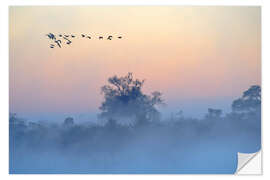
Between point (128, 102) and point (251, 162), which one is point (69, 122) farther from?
point (251, 162)

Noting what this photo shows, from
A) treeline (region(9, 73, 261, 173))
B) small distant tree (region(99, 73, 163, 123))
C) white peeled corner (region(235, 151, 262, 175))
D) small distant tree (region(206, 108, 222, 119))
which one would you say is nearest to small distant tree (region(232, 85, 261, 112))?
treeline (region(9, 73, 261, 173))

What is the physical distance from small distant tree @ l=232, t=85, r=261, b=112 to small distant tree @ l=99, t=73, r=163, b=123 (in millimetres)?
→ 945

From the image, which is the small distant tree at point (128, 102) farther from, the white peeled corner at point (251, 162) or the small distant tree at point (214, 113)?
the white peeled corner at point (251, 162)

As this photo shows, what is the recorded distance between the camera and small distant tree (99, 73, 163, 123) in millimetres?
4816

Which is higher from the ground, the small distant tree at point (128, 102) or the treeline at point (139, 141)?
the small distant tree at point (128, 102)

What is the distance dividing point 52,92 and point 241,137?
2.33m

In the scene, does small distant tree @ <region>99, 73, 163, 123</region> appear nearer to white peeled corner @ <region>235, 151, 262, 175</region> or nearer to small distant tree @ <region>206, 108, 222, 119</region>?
small distant tree @ <region>206, 108, 222, 119</region>

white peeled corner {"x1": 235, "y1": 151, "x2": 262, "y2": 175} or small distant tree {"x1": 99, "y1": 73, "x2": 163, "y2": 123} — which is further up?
small distant tree {"x1": 99, "y1": 73, "x2": 163, "y2": 123}

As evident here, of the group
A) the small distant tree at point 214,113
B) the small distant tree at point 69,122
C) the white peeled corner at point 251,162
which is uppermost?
the small distant tree at point 214,113

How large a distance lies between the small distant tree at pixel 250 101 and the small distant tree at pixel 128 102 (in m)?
0.95

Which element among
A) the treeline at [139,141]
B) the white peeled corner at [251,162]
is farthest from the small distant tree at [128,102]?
the white peeled corner at [251,162]

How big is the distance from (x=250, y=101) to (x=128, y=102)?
4.80 ft

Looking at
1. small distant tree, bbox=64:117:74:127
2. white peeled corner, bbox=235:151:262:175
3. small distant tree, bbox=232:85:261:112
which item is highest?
small distant tree, bbox=232:85:261:112

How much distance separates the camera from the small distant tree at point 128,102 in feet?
15.8
